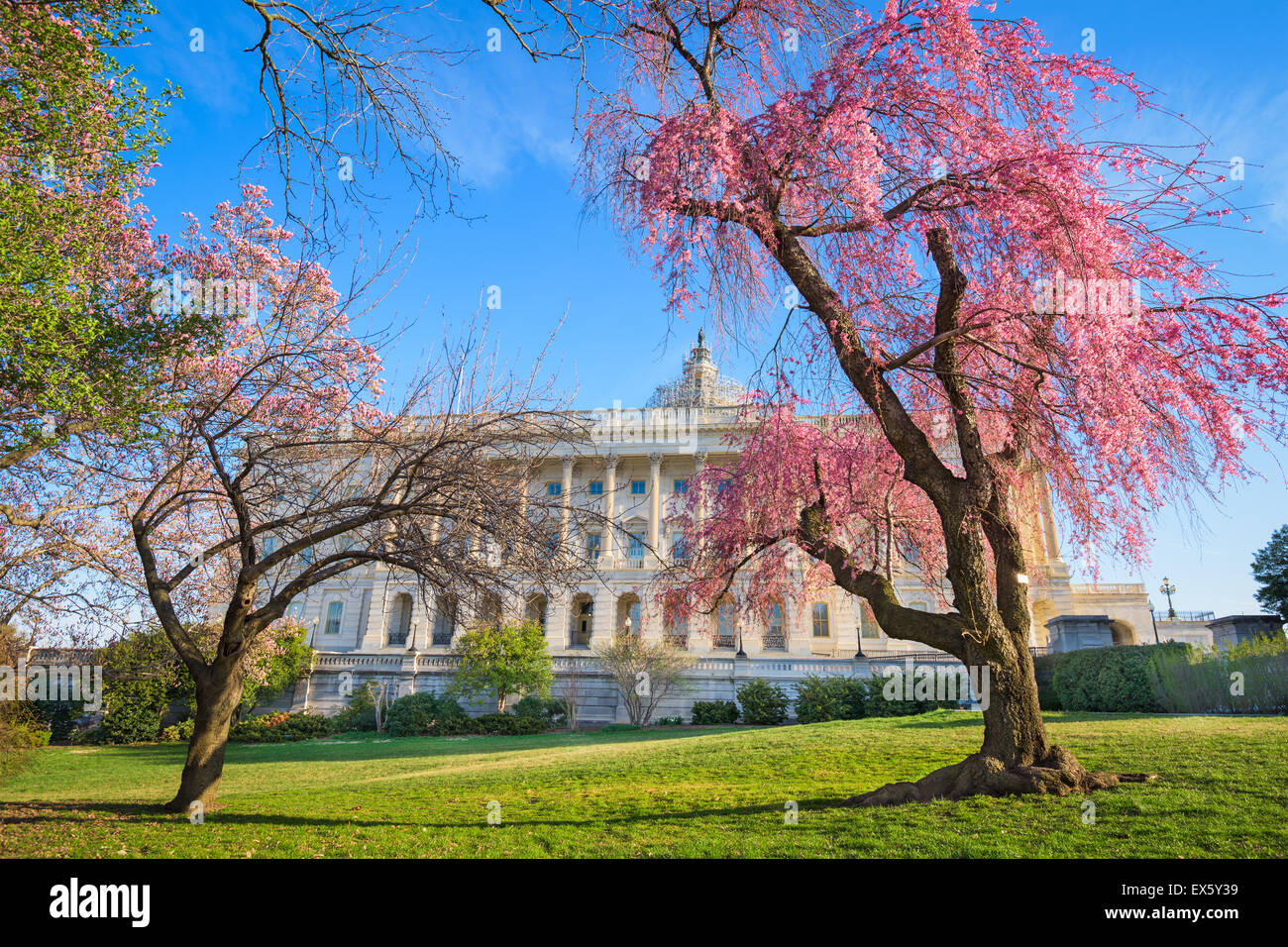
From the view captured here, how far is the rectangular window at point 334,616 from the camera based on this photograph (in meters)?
49.8

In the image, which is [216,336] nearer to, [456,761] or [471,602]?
[471,602]

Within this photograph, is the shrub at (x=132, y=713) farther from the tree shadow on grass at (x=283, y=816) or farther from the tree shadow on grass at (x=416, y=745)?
the tree shadow on grass at (x=283, y=816)

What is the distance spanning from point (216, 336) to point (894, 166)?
7.19 meters

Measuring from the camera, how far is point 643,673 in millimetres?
30000

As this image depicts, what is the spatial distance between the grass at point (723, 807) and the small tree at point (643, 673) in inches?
523

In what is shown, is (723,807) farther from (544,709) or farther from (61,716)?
(61,716)

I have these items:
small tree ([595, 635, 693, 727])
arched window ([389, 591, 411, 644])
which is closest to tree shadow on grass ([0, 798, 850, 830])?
small tree ([595, 635, 693, 727])

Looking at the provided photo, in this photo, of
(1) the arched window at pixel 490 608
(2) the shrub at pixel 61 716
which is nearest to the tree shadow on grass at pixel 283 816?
(1) the arched window at pixel 490 608

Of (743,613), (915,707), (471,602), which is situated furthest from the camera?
(915,707)

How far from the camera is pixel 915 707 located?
24938 mm

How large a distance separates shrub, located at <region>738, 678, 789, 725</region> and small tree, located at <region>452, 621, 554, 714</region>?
834 centimetres

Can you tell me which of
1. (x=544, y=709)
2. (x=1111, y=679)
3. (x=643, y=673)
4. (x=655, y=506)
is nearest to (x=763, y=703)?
(x=643, y=673)
